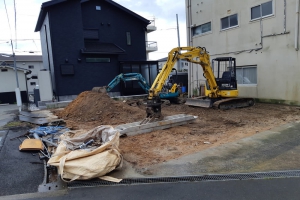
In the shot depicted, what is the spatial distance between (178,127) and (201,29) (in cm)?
983

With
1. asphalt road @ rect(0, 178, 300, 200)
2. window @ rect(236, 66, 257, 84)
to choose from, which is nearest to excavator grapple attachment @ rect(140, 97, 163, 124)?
asphalt road @ rect(0, 178, 300, 200)

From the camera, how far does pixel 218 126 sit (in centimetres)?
754

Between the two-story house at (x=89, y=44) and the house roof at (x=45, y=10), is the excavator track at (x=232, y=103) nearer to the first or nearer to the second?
the two-story house at (x=89, y=44)

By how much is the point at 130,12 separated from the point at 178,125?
14722 mm

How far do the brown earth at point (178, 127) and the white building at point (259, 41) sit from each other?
1.27 m

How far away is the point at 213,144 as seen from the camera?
5559 millimetres

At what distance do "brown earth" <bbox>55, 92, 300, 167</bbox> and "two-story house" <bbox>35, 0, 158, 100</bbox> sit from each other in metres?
5.08

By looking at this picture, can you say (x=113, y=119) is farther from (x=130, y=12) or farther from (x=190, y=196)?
(x=130, y=12)

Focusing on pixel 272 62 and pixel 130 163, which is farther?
pixel 272 62

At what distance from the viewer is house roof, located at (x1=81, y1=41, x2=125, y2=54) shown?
16683 millimetres

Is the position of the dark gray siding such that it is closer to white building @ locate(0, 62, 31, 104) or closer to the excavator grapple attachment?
white building @ locate(0, 62, 31, 104)

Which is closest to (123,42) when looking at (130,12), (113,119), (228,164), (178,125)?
(130,12)

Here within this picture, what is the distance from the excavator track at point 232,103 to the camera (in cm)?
1038

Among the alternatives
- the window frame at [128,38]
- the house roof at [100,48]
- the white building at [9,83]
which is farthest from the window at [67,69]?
the white building at [9,83]
